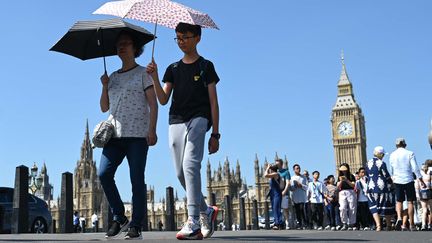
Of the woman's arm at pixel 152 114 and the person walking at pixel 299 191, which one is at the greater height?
the woman's arm at pixel 152 114

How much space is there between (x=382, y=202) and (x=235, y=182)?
9340 centimetres

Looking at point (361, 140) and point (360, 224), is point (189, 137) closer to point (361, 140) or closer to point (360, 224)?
point (360, 224)

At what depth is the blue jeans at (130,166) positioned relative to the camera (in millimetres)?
6086

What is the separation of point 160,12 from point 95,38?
3.03 ft

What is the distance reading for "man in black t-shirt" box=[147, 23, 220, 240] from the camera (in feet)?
19.5

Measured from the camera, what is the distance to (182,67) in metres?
6.21

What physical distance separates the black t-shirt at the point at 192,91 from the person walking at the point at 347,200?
24.9 ft

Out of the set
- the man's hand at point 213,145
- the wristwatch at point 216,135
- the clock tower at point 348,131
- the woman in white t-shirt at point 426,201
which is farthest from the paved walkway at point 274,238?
the clock tower at point 348,131

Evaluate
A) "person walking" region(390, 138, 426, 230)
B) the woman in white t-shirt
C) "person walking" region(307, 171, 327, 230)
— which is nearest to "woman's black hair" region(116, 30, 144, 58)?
"person walking" region(390, 138, 426, 230)

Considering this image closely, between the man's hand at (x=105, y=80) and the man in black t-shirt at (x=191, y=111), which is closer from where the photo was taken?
the man in black t-shirt at (x=191, y=111)

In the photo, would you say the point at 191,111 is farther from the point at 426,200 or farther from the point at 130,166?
the point at 426,200

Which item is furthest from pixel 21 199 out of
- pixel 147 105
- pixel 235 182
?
pixel 235 182

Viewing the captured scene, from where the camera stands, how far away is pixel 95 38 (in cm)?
676

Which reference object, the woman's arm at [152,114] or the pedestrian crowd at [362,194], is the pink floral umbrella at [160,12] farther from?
the pedestrian crowd at [362,194]
